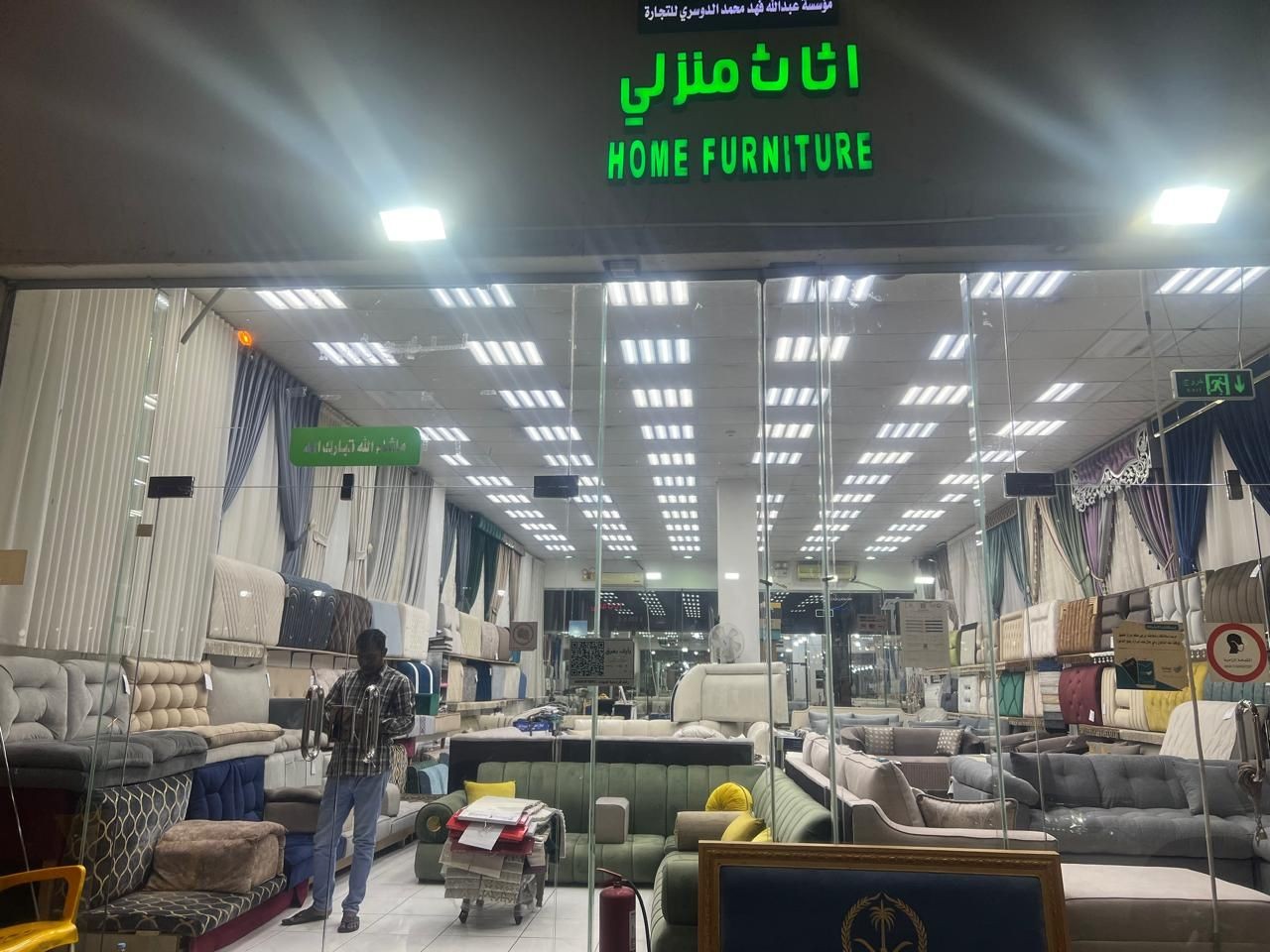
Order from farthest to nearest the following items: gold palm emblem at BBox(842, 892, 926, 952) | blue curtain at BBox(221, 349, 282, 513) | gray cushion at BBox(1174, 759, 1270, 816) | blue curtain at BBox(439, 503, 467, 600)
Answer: blue curtain at BBox(439, 503, 467, 600) < blue curtain at BBox(221, 349, 282, 513) < gray cushion at BBox(1174, 759, 1270, 816) < gold palm emblem at BBox(842, 892, 926, 952)

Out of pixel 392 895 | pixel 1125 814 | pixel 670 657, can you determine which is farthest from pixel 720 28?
pixel 392 895

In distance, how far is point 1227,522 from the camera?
3.43 meters

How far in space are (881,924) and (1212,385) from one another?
2627 mm

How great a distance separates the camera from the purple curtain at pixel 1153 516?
3443 millimetres

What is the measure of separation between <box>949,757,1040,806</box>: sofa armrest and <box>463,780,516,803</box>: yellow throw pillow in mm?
2067

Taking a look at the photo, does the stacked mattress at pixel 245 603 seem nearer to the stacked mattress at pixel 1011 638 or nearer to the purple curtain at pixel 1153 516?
the stacked mattress at pixel 1011 638

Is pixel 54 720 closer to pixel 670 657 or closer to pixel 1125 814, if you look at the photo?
pixel 670 657

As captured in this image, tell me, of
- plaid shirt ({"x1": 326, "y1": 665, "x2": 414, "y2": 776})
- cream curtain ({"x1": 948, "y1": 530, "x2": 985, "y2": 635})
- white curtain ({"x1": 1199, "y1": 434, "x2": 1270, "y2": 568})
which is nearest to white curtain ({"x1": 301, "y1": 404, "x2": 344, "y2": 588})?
plaid shirt ({"x1": 326, "y1": 665, "x2": 414, "y2": 776})

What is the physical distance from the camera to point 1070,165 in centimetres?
326

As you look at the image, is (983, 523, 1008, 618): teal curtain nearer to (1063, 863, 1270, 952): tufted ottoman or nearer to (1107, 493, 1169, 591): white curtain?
(1107, 493, 1169, 591): white curtain

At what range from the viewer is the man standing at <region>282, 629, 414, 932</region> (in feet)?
11.4

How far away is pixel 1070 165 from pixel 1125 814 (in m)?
2.65

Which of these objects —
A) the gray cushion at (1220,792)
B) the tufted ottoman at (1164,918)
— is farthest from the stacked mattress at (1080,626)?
the tufted ottoman at (1164,918)

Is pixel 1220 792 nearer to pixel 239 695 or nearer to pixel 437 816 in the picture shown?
pixel 437 816
